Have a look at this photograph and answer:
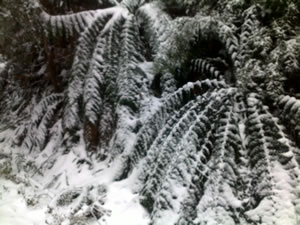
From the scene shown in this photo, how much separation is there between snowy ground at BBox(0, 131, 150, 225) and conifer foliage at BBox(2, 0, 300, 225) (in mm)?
87

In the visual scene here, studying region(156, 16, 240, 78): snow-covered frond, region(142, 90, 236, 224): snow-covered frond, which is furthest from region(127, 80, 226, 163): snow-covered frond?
region(156, 16, 240, 78): snow-covered frond

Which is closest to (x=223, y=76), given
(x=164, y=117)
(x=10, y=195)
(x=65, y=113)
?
(x=164, y=117)

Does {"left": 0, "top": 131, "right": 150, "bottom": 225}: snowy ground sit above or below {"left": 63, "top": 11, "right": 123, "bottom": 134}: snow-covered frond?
below

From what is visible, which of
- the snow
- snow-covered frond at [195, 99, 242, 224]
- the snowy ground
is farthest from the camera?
the snow

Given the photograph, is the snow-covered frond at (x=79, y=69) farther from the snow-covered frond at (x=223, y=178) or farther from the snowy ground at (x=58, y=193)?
the snow-covered frond at (x=223, y=178)

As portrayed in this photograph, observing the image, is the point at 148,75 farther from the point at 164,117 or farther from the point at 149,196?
the point at 149,196

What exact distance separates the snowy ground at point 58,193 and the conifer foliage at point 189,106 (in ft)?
0.29


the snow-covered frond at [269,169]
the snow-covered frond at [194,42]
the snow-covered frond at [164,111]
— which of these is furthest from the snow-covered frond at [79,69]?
the snow-covered frond at [269,169]

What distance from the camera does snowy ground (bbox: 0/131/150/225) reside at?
9.44 feet

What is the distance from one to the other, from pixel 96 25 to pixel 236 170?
1.70 meters

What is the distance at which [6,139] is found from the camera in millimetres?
4121

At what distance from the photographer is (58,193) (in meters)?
3.26

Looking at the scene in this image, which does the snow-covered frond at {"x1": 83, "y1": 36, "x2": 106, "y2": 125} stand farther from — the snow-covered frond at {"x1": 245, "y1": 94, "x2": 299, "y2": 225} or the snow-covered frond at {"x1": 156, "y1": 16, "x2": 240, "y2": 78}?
the snow-covered frond at {"x1": 245, "y1": 94, "x2": 299, "y2": 225}

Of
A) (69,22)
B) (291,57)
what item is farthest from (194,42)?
(69,22)
